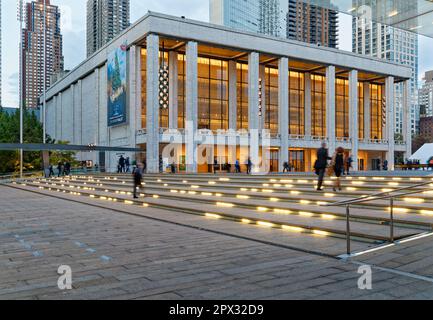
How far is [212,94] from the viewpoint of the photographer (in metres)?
51.3

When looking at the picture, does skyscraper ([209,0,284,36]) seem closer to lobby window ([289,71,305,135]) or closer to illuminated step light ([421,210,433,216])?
lobby window ([289,71,305,135])

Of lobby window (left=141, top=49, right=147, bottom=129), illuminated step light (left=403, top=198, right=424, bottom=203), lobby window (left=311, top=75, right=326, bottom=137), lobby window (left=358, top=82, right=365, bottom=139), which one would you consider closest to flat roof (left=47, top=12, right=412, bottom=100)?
lobby window (left=141, top=49, right=147, bottom=129)

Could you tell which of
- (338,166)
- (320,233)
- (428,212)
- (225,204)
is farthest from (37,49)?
(428,212)

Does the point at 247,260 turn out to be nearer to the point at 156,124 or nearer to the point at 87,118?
the point at 156,124

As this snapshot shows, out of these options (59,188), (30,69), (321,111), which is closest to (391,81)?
(321,111)

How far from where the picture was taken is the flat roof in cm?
4253

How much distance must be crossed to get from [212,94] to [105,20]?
15536 centimetres

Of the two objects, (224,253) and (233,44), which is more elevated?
(233,44)

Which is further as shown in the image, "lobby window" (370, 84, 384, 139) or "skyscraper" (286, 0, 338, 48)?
"skyscraper" (286, 0, 338, 48)

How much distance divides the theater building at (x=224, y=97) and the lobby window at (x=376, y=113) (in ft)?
0.52

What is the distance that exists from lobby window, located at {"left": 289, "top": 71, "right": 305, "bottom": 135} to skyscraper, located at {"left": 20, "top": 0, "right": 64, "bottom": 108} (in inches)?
2473

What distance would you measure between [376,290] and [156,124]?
38.6 metres

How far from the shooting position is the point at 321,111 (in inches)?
A: 2378

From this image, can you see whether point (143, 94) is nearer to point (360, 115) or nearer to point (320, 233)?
point (360, 115)
